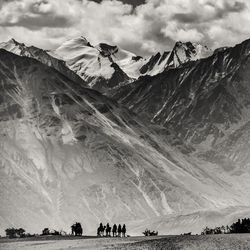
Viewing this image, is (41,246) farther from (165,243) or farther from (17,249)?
(165,243)

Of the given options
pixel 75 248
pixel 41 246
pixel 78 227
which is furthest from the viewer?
pixel 78 227

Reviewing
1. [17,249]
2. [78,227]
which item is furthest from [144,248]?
[78,227]

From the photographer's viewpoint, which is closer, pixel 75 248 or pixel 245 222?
pixel 75 248

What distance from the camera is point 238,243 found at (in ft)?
240

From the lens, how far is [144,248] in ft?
231

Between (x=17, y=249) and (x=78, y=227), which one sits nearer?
(x=17, y=249)

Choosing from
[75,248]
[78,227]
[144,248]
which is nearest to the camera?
[144,248]

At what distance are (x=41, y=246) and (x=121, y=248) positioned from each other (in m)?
14.8

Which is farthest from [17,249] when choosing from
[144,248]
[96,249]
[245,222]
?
[245,222]

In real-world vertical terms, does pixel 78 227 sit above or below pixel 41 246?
above

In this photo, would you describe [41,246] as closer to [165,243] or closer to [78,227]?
[165,243]

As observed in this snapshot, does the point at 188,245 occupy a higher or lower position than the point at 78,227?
lower

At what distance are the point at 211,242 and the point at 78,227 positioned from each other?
47558mm

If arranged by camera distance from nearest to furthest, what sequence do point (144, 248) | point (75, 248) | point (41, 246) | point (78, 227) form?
1. point (144, 248)
2. point (75, 248)
3. point (41, 246)
4. point (78, 227)
